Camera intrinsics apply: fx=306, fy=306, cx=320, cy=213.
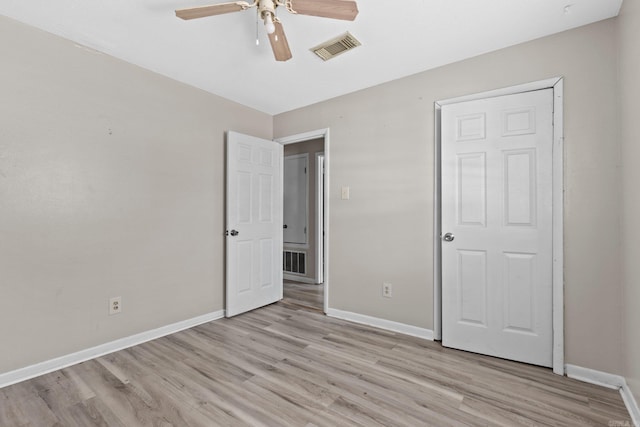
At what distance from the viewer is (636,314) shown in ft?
5.33

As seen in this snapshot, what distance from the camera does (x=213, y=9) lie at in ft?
5.32

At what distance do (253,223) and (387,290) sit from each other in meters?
1.66

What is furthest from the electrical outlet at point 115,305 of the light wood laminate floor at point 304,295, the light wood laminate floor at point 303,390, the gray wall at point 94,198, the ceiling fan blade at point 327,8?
the ceiling fan blade at point 327,8

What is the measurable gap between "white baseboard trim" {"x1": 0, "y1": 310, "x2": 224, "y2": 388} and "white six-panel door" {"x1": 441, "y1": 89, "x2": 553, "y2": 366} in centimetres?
239

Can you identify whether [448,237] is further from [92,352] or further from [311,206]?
[92,352]

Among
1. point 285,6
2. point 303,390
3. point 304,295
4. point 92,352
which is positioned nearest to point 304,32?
point 285,6

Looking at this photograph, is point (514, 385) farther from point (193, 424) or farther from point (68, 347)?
point (68, 347)

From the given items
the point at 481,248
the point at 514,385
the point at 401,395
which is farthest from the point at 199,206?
the point at 514,385

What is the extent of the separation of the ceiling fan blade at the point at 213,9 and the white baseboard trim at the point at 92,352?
8.03 ft

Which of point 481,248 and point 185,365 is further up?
point 481,248

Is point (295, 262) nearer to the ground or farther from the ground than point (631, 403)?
A: farther from the ground

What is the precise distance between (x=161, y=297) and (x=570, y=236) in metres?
3.31

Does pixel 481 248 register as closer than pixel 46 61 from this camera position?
No

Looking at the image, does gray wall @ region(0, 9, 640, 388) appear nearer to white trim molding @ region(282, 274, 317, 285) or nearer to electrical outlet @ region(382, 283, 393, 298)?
electrical outlet @ region(382, 283, 393, 298)
